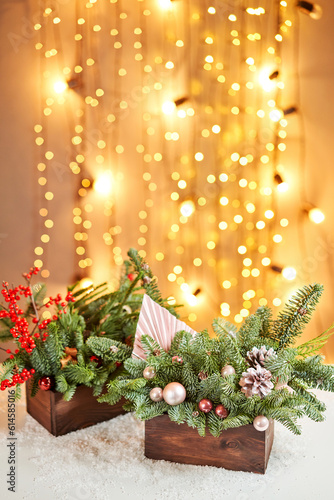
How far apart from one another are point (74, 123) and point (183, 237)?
0.54 m

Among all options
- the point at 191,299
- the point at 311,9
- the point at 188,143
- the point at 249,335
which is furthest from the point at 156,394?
the point at 311,9

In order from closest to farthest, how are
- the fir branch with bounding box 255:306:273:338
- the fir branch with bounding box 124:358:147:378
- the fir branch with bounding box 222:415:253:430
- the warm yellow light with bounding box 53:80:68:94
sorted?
the fir branch with bounding box 222:415:253:430
the fir branch with bounding box 124:358:147:378
the fir branch with bounding box 255:306:273:338
the warm yellow light with bounding box 53:80:68:94

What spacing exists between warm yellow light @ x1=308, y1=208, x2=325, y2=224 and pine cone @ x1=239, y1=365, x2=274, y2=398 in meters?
0.86

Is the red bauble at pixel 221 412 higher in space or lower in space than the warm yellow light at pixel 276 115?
lower

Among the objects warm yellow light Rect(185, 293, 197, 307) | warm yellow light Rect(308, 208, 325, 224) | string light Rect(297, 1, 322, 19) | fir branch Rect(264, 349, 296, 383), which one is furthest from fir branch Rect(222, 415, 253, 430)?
string light Rect(297, 1, 322, 19)

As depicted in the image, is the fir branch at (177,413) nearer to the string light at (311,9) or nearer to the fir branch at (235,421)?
the fir branch at (235,421)

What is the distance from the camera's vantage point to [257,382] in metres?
0.88

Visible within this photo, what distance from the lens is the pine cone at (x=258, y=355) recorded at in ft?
3.05

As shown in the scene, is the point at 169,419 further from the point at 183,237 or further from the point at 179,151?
the point at 179,151

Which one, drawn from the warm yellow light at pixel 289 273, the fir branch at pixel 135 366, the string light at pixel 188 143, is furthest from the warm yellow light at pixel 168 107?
the fir branch at pixel 135 366

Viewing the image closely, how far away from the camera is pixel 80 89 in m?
1.61

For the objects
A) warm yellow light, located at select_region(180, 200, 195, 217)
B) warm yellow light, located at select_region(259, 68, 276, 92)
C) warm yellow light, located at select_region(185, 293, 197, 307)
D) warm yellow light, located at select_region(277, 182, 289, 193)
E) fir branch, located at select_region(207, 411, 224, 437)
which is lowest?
warm yellow light, located at select_region(185, 293, 197, 307)

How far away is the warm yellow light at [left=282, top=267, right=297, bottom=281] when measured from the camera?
1661 mm

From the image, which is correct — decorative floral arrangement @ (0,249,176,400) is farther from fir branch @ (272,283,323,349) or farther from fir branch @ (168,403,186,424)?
fir branch @ (272,283,323,349)
